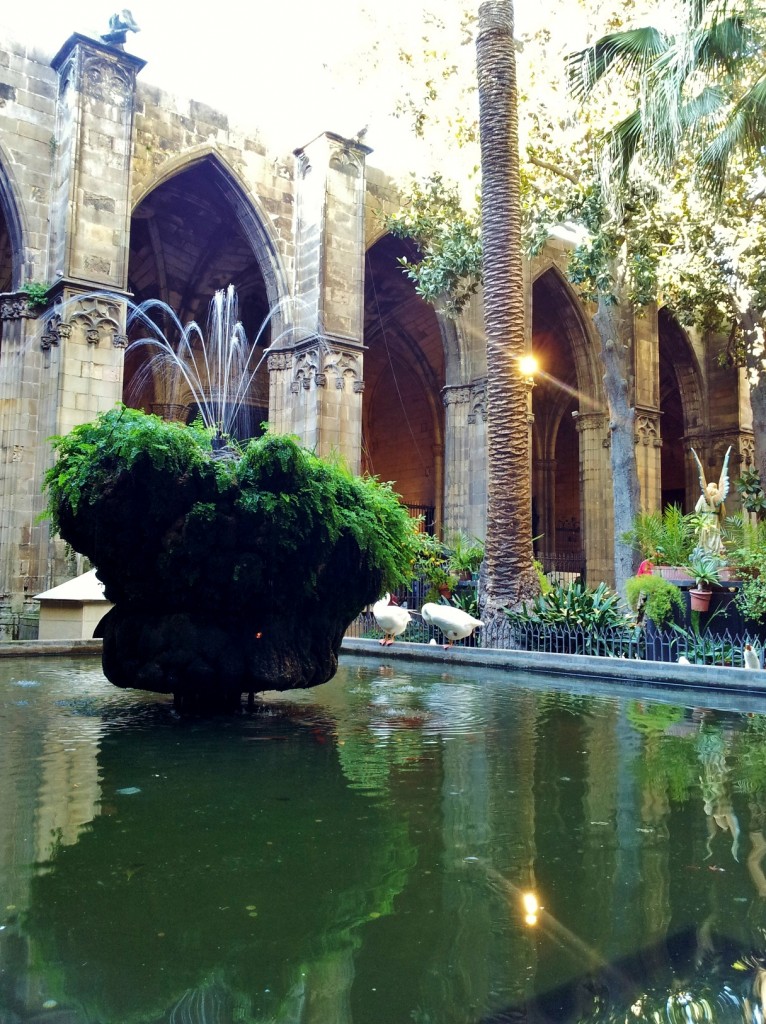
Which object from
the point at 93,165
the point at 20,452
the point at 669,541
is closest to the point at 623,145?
the point at 669,541

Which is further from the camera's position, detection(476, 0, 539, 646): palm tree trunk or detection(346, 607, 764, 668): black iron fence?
detection(476, 0, 539, 646): palm tree trunk

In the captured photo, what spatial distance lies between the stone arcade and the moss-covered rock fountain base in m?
8.83

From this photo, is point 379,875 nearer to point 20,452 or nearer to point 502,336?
point 502,336

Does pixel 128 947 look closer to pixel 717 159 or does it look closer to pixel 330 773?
pixel 330 773

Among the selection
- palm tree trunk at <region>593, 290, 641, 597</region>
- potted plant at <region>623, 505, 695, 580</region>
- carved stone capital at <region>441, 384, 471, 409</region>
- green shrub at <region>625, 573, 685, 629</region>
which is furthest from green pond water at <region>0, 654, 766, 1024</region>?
carved stone capital at <region>441, 384, 471, 409</region>

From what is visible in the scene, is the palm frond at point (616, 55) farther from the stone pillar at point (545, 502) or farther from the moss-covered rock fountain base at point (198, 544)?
the stone pillar at point (545, 502)

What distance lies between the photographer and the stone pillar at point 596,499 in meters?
21.5

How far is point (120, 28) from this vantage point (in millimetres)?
14820

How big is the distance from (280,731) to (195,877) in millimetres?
2620

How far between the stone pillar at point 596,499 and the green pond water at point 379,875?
54.8ft

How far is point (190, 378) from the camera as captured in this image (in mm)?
22500

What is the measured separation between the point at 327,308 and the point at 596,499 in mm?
9131

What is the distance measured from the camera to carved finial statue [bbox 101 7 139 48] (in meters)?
14.8

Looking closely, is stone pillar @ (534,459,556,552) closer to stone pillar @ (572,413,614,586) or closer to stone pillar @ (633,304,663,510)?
stone pillar @ (572,413,614,586)
